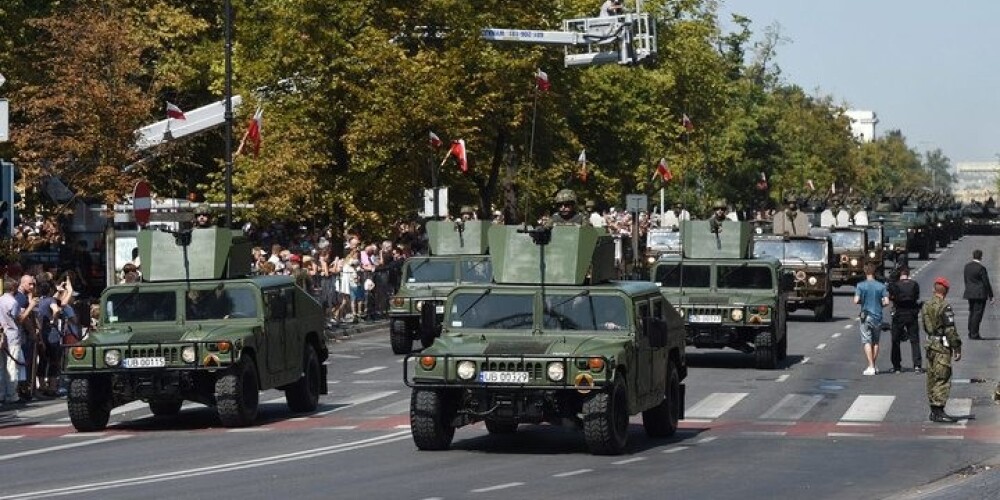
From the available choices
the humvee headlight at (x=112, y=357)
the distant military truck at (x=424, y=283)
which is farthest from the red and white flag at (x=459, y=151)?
the humvee headlight at (x=112, y=357)

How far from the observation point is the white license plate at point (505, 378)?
20281 mm

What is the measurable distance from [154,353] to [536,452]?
520cm

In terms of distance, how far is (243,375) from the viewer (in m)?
24.6

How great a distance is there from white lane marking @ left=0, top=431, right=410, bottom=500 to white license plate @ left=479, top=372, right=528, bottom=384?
2.03 m

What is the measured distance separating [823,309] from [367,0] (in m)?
13.6

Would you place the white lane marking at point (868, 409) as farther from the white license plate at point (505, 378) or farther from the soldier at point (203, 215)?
the soldier at point (203, 215)

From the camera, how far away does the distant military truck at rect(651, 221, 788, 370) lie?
114 feet

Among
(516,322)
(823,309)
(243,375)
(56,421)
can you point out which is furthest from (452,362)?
(823,309)

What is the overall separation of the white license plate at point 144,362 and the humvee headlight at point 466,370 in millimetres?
5101

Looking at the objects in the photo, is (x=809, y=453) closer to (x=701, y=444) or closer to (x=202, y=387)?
(x=701, y=444)

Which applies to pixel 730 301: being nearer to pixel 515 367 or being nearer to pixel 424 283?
pixel 424 283

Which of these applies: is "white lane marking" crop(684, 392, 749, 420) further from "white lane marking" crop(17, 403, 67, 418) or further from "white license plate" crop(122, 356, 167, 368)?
"white lane marking" crop(17, 403, 67, 418)

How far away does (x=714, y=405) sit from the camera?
28.3 meters

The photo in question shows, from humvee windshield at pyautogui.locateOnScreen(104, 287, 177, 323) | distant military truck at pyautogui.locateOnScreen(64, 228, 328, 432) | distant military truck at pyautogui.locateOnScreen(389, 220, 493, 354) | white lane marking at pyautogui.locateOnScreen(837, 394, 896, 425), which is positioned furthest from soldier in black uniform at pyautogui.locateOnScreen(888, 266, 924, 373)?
humvee windshield at pyautogui.locateOnScreen(104, 287, 177, 323)
